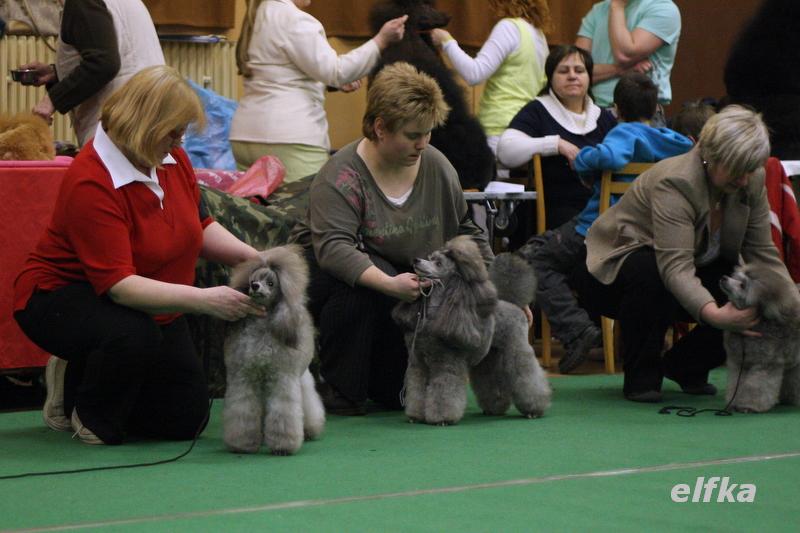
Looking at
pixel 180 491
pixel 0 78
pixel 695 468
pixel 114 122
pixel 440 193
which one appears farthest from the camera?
pixel 0 78

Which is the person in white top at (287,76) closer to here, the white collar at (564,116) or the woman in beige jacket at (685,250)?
the white collar at (564,116)

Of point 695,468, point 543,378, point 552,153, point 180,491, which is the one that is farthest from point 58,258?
point 552,153

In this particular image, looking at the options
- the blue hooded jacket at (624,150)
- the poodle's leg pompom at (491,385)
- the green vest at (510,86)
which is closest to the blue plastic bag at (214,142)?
the green vest at (510,86)

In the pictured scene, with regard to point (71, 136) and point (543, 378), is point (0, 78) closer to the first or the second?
point (71, 136)

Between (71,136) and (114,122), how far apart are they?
4.00m

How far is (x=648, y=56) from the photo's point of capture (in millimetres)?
6465

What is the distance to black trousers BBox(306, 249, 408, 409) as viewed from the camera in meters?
4.13

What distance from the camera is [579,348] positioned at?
17.3 ft

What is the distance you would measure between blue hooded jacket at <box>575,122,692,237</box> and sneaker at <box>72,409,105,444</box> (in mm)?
2429

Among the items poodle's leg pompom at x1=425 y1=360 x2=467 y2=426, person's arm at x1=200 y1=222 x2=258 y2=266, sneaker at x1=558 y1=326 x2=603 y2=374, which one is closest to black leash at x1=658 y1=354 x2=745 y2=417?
poodle's leg pompom at x1=425 y1=360 x2=467 y2=426

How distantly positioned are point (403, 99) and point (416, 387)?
91cm

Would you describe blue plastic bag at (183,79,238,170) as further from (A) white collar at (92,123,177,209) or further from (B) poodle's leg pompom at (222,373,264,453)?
(B) poodle's leg pompom at (222,373,264,453)

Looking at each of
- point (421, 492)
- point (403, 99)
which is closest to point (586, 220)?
point (403, 99)

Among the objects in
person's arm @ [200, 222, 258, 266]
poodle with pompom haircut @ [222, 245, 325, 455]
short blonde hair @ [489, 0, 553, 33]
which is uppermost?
short blonde hair @ [489, 0, 553, 33]
